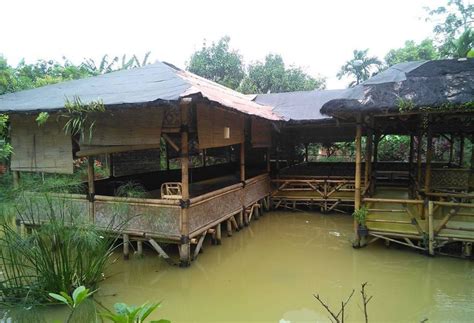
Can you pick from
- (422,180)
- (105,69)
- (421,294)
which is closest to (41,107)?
(421,294)

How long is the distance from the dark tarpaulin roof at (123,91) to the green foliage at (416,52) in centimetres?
1756

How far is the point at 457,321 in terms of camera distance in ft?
13.2

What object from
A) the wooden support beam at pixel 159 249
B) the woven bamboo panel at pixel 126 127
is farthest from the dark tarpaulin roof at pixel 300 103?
the wooden support beam at pixel 159 249

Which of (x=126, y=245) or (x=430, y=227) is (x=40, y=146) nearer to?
(x=126, y=245)

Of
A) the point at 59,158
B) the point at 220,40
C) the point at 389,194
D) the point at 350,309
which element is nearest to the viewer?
the point at 350,309

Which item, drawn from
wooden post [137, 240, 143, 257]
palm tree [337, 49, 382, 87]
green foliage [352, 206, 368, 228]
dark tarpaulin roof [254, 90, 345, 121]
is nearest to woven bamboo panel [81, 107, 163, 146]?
wooden post [137, 240, 143, 257]

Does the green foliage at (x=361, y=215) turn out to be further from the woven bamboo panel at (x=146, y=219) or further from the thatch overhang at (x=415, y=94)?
the woven bamboo panel at (x=146, y=219)

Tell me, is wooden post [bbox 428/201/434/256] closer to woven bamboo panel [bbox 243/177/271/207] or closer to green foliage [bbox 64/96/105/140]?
woven bamboo panel [bbox 243/177/271/207]

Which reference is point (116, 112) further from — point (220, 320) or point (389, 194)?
point (389, 194)

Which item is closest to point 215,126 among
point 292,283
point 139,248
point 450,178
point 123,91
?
point 123,91

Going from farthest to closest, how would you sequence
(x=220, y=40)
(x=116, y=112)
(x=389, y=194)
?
(x=220, y=40), (x=389, y=194), (x=116, y=112)

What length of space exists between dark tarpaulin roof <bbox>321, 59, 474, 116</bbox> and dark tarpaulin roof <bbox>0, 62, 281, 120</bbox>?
206 cm

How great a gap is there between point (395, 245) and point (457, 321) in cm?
283

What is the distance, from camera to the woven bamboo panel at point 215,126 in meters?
6.05
